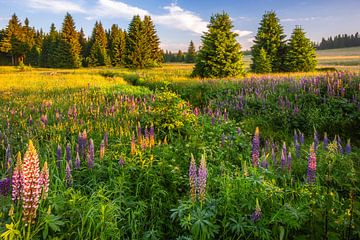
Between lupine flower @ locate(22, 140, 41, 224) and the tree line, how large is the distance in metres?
48.1

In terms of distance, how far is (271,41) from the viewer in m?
28.8

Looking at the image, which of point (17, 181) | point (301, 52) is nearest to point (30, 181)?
point (17, 181)

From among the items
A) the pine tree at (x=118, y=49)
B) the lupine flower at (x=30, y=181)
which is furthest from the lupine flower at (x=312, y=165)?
the pine tree at (x=118, y=49)

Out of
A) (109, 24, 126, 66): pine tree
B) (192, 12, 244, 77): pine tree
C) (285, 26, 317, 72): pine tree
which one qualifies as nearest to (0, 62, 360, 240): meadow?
(192, 12, 244, 77): pine tree

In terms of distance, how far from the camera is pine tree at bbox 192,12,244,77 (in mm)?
19531

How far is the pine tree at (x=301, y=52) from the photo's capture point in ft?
88.0

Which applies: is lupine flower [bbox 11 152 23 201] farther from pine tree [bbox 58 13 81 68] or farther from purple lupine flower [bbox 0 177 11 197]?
pine tree [bbox 58 13 81 68]

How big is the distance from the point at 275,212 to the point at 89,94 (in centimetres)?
955

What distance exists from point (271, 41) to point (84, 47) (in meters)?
65.8

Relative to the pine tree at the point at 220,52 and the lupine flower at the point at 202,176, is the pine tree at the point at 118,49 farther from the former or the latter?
the lupine flower at the point at 202,176

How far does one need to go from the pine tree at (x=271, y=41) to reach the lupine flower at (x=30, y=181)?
92.5 ft

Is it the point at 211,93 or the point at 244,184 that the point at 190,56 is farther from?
the point at 244,184

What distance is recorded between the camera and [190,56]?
275 feet

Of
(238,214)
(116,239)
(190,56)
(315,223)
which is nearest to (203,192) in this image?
(238,214)
